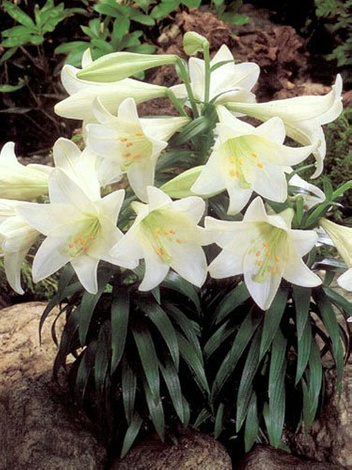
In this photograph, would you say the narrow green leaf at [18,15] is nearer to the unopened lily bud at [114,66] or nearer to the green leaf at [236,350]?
the unopened lily bud at [114,66]

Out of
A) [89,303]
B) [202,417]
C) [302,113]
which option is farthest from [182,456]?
[302,113]

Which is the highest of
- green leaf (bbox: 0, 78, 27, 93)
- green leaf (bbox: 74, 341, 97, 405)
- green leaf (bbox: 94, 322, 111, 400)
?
green leaf (bbox: 94, 322, 111, 400)

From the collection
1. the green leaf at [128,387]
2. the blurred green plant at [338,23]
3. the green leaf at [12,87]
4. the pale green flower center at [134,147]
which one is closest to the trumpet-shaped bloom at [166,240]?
the pale green flower center at [134,147]

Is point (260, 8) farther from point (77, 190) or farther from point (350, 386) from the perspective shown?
point (77, 190)

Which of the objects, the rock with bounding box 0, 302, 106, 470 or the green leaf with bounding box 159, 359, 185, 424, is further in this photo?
the rock with bounding box 0, 302, 106, 470

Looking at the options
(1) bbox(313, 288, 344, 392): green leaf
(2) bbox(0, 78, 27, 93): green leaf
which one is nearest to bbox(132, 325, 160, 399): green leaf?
(1) bbox(313, 288, 344, 392): green leaf

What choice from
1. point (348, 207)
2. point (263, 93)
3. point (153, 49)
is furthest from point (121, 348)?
point (153, 49)

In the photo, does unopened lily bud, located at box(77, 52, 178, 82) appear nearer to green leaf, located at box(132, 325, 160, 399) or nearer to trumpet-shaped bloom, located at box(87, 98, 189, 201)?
trumpet-shaped bloom, located at box(87, 98, 189, 201)
